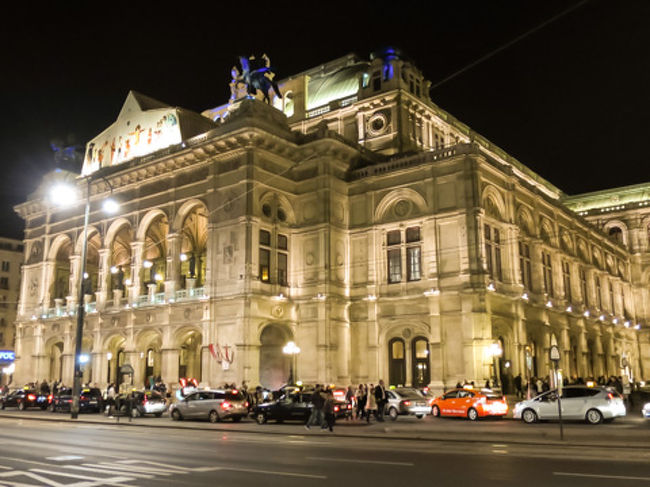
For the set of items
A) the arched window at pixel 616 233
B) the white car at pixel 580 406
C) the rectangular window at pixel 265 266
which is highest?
the arched window at pixel 616 233

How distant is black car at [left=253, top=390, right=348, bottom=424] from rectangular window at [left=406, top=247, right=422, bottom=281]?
45.9 feet

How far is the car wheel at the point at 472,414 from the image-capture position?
91.8ft

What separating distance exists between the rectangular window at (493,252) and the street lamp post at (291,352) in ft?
42.3

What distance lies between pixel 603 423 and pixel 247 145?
2592 cm

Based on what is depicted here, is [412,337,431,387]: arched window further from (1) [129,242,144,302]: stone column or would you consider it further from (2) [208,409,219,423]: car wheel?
(1) [129,242,144,302]: stone column

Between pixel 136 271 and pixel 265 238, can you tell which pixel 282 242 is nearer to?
pixel 265 238

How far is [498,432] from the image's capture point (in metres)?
21.1

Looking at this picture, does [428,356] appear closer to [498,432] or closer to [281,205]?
[281,205]

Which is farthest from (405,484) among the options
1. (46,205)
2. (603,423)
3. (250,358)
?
(46,205)

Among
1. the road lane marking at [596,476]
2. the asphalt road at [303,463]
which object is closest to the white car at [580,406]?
the asphalt road at [303,463]

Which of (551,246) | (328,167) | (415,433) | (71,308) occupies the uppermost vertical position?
(328,167)

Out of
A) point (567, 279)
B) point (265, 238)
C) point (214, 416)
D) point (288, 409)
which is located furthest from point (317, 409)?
point (567, 279)

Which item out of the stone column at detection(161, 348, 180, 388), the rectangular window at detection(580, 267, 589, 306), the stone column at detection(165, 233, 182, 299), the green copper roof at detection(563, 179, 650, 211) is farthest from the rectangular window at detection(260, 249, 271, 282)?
the green copper roof at detection(563, 179, 650, 211)

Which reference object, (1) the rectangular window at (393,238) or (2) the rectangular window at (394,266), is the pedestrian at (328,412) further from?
(1) the rectangular window at (393,238)
